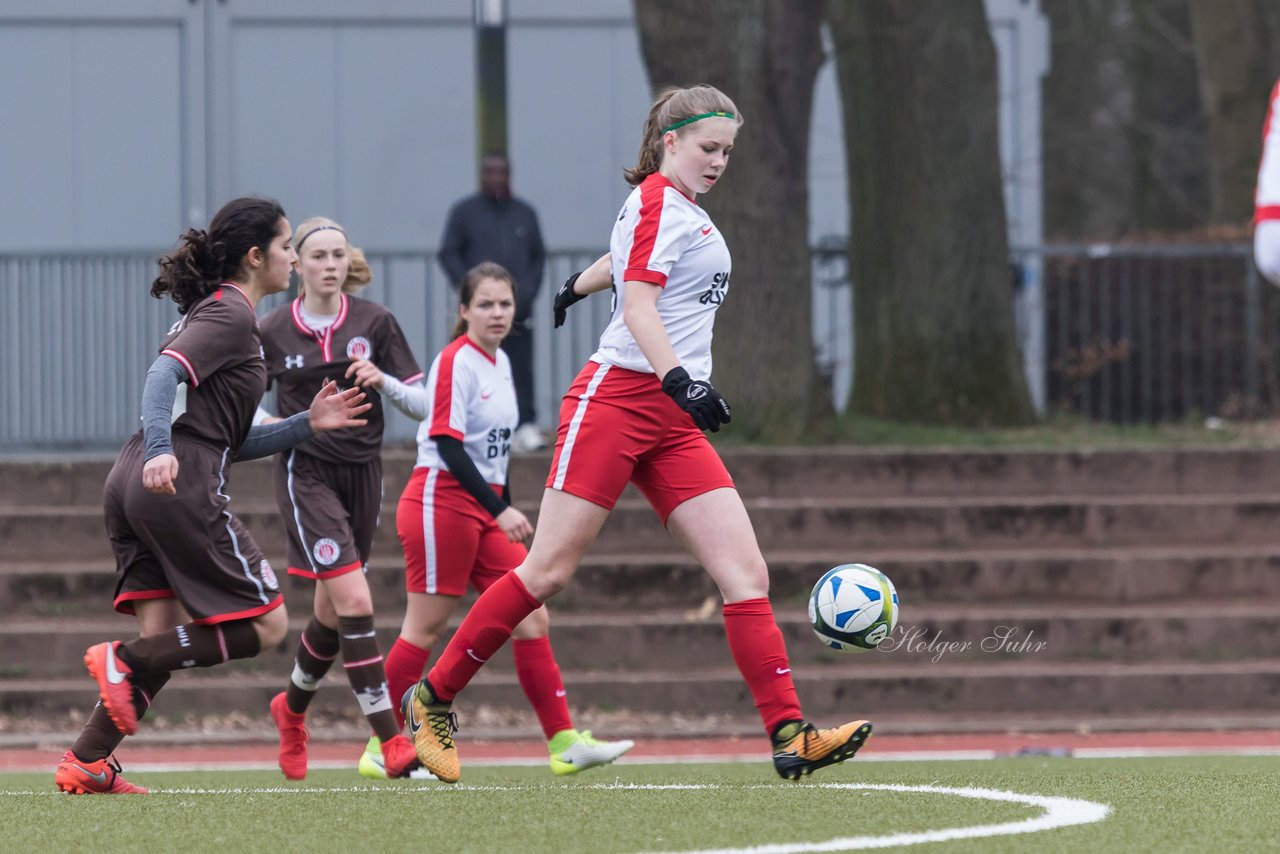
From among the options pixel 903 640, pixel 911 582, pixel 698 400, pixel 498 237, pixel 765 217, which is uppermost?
pixel 765 217

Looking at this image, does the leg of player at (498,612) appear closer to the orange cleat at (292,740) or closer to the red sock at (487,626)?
the red sock at (487,626)

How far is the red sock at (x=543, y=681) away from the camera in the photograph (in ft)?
23.5

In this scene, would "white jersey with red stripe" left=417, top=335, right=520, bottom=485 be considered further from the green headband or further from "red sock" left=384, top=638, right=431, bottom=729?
the green headband

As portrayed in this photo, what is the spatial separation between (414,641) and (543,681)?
545mm

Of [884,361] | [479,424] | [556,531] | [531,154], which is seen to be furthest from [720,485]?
[531,154]

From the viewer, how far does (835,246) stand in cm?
1628

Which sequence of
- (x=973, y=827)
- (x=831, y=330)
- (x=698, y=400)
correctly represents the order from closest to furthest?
1. (x=973, y=827)
2. (x=698, y=400)
3. (x=831, y=330)

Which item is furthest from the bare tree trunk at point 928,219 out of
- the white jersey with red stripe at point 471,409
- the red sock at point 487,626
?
the red sock at point 487,626

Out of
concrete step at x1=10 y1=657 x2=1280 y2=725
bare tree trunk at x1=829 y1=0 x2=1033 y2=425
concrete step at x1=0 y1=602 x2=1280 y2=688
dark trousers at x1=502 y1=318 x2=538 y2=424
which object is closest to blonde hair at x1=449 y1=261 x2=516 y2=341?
concrete step at x1=10 y1=657 x2=1280 y2=725

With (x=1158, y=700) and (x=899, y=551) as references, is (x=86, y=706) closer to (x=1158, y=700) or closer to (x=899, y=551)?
(x=899, y=551)

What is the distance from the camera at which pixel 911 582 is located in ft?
35.2

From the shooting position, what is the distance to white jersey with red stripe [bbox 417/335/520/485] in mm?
7152

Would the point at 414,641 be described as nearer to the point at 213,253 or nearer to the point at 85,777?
the point at 85,777

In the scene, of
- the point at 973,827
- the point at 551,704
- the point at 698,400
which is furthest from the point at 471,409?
the point at 973,827
